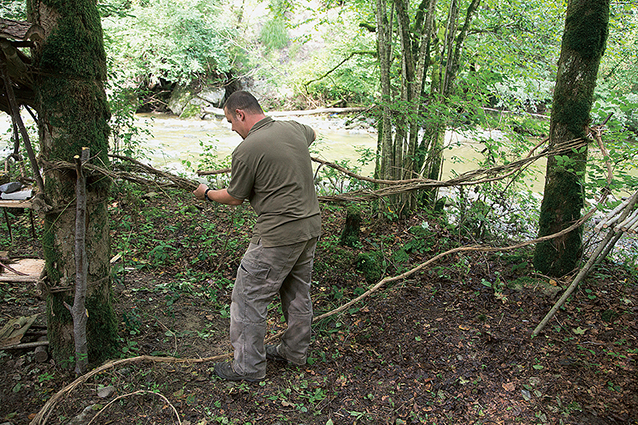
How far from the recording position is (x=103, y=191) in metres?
2.48

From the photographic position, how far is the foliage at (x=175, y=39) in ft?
48.8

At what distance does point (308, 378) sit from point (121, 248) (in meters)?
2.63

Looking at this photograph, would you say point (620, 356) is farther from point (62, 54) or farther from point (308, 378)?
point (62, 54)

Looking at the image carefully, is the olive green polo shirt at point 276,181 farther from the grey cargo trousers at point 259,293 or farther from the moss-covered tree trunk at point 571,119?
the moss-covered tree trunk at point 571,119

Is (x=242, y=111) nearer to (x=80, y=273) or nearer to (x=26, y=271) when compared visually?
(x=80, y=273)

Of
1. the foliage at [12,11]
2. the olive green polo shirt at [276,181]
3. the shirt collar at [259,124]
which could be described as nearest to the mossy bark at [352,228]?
the olive green polo shirt at [276,181]

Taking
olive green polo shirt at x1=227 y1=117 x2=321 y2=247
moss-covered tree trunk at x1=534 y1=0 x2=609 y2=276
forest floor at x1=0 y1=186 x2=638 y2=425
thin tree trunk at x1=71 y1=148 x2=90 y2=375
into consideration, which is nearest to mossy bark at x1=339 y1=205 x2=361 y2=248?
forest floor at x1=0 y1=186 x2=638 y2=425

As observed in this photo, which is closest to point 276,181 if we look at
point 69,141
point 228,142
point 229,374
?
point 69,141

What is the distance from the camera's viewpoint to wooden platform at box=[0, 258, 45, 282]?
2.42 metres

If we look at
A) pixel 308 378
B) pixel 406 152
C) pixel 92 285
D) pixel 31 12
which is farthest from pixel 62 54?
pixel 406 152

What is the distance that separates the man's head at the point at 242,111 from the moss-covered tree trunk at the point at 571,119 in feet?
7.60

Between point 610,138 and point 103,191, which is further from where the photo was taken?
point 610,138

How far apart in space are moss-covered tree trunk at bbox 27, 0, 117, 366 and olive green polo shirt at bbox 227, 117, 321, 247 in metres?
0.82

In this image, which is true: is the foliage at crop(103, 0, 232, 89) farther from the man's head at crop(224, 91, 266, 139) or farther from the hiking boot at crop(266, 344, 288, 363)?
the hiking boot at crop(266, 344, 288, 363)
